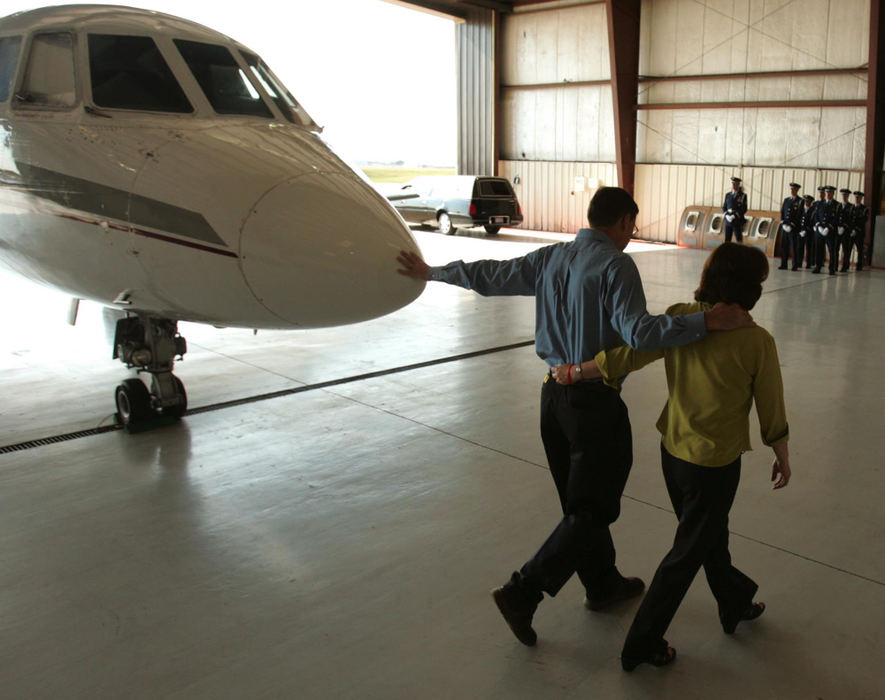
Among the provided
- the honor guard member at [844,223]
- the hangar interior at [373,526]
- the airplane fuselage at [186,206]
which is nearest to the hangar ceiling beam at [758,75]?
the honor guard member at [844,223]

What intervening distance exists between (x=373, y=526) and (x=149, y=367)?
8.66 ft

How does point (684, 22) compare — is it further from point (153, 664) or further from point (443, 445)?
point (153, 664)

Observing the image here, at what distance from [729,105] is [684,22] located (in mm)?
2626

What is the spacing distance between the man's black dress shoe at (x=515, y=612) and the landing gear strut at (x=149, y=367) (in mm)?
3720

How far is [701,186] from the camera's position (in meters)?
20.8

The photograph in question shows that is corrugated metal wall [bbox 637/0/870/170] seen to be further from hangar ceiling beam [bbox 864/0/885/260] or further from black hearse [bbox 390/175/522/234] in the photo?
black hearse [bbox 390/175/522/234]

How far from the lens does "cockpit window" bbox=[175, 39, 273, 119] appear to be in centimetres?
502

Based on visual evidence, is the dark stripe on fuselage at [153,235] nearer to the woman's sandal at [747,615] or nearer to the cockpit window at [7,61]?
the cockpit window at [7,61]

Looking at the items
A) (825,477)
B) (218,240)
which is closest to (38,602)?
(218,240)

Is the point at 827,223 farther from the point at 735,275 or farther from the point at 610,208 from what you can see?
the point at 735,275

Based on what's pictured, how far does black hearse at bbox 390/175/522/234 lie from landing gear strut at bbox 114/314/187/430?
53.9 feet

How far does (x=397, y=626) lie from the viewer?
3.55 metres

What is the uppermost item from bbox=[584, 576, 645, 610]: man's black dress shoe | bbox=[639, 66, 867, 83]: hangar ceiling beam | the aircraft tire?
bbox=[639, 66, 867, 83]: hangar ceiling beam

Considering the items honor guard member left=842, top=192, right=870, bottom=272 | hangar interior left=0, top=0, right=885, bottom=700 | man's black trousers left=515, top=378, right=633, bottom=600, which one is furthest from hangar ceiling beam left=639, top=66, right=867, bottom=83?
man's black trousers left=515, top=378, right=633, bottom=600
